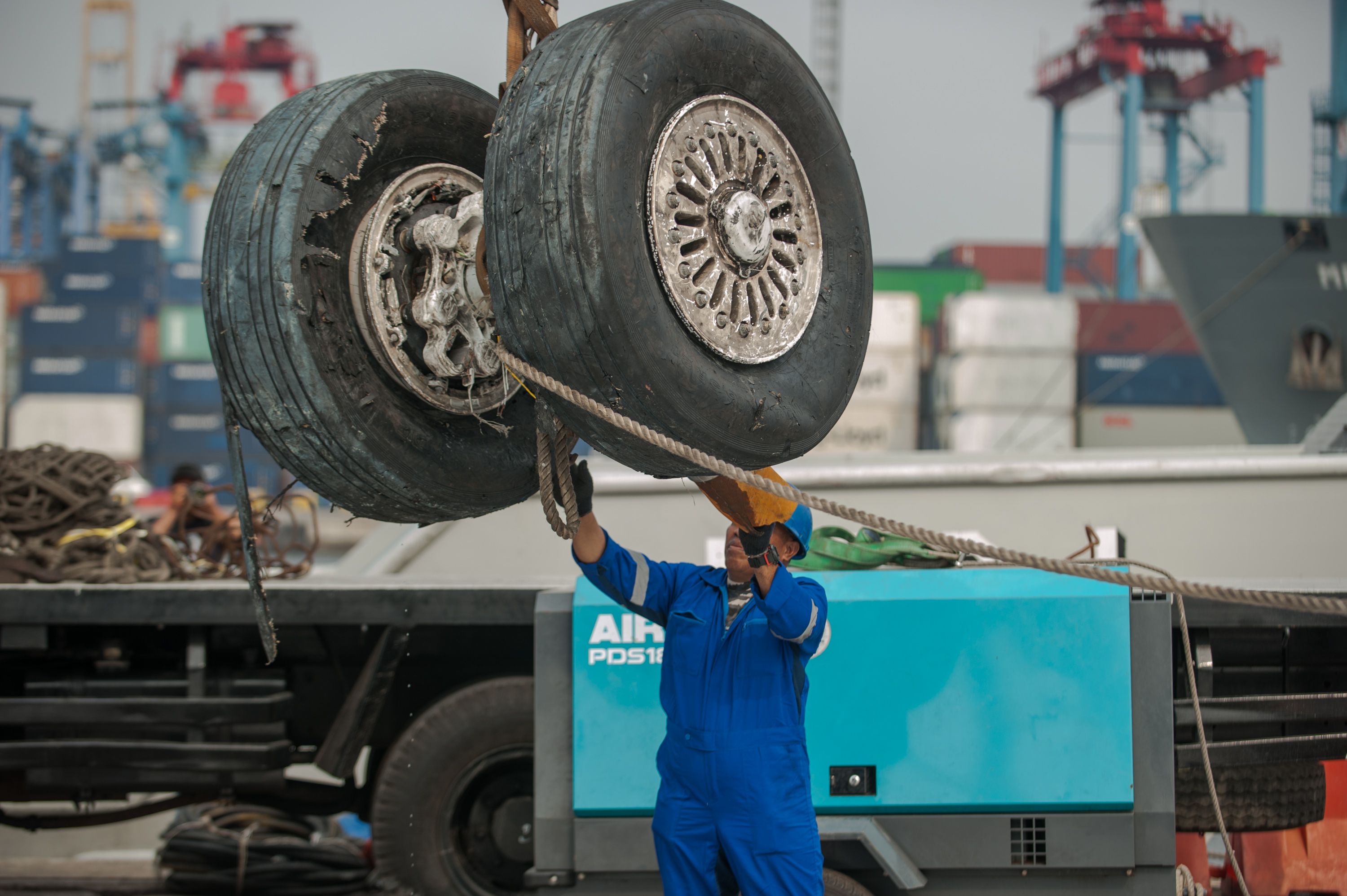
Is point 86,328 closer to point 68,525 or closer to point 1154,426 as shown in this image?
point 1154,426

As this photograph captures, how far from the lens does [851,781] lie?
3.65 metres

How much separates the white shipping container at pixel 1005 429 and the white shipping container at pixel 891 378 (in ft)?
3.07

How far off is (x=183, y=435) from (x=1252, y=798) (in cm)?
2867

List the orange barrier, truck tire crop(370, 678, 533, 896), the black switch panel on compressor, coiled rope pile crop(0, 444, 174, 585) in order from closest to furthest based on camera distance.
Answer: the black switch panel on compressor
the orange barrier
truck tire crop(370, 678, 533, 896)
coiled rope pile crop(0, 444, 174, 585)

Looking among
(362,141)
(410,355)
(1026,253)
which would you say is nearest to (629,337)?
(410,355)

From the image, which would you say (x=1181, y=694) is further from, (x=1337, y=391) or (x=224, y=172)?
→ (x=1337, y=391)

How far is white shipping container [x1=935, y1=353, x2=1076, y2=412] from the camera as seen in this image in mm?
21297

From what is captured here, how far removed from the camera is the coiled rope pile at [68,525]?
497cm

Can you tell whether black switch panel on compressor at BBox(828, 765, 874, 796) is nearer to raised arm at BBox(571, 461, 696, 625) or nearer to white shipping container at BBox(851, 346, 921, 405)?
raised arm at BBox(571, 461, 696, 625)

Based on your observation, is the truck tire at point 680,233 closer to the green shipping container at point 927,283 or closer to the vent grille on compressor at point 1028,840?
the vent grille on compressor at point 1028,840

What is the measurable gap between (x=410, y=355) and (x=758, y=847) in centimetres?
149

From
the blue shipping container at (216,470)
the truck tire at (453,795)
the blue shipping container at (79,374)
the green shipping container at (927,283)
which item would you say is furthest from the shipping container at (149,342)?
the truck tire at (453,795)

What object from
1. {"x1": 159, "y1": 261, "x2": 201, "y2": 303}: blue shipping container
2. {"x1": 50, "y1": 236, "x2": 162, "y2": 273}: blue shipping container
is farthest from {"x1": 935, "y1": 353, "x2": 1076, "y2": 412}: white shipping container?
{"x1": 50, "y1": 236, "x2": 162, "y2": 273}: blue shipping container

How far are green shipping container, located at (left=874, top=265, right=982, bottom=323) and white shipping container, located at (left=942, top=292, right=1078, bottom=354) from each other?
10.7 feet
